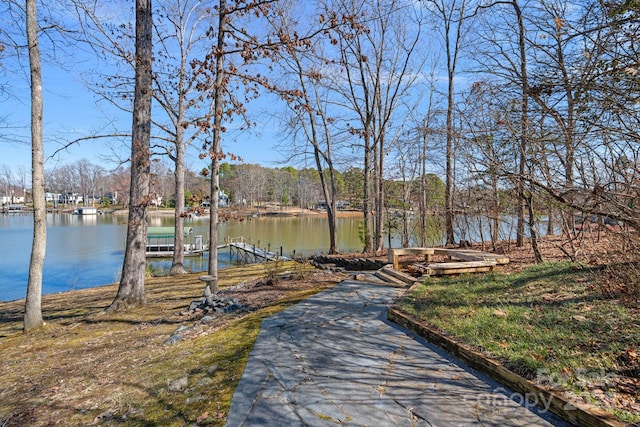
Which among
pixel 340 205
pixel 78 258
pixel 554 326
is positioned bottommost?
pixel 78 258

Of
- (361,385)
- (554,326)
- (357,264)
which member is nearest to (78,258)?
(357,264)

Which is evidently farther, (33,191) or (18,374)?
(33,191)

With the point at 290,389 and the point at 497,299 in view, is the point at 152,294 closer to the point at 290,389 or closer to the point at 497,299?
the point at 290,389

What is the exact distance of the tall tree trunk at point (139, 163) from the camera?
6.25 m

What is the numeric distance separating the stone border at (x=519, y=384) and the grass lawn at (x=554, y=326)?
0.08 meters

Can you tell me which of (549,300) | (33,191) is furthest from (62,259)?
(549,300)

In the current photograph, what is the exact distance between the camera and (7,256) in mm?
19625

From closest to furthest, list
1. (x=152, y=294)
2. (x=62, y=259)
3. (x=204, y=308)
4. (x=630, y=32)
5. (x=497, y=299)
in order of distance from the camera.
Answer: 1. (x=630, y=32)
2. (x=497, y=299)
3. (x=204, y=308)
4. (x=152, y=294)
5. (x=62, y=259)

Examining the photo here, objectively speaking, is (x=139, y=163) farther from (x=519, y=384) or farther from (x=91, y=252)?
(x=91, y=252)

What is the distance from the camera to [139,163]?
6.25 meters

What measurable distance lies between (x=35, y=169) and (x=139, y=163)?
1.71 m

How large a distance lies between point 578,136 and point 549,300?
1924 mm

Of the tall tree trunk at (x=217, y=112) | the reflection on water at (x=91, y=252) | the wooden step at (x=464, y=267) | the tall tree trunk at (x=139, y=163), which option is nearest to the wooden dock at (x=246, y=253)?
the reflection on water at (x=91, y=252)

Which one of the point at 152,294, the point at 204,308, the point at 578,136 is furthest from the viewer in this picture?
the point at 152,294
